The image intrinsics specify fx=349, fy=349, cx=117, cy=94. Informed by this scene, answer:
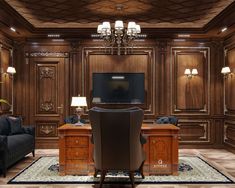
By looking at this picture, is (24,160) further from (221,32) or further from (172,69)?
(221,32)

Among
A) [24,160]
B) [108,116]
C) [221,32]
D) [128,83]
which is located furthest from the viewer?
[128,83]

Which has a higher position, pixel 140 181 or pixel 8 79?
pixel 8 79

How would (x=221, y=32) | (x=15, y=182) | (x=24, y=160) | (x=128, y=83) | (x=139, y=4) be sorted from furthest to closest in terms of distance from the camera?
(x=128, y=83), (x=221, y=32), (x=24, y=160), (x=139, y=4), (x=15, y=182)

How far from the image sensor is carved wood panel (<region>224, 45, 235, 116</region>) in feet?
24.9

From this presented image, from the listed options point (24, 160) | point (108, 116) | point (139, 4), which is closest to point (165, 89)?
point (139, 4)

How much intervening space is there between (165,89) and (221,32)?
5.86 ft

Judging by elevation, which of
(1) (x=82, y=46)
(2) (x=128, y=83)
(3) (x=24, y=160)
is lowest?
(3) (x=24, y=160)

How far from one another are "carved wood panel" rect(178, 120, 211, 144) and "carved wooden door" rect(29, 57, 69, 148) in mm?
2861

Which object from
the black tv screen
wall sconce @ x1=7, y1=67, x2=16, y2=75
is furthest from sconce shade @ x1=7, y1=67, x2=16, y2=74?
the black tv screen

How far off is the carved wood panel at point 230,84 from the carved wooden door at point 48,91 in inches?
147

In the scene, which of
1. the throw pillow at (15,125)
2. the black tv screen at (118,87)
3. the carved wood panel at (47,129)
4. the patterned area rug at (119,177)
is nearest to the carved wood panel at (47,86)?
the carved wood panel at (47,129)

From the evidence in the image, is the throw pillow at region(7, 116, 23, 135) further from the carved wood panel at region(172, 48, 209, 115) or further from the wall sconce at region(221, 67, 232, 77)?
the wall sconce at region(221, 67, 232, 77)

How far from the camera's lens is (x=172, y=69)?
823cm

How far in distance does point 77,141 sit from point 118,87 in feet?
10.4
